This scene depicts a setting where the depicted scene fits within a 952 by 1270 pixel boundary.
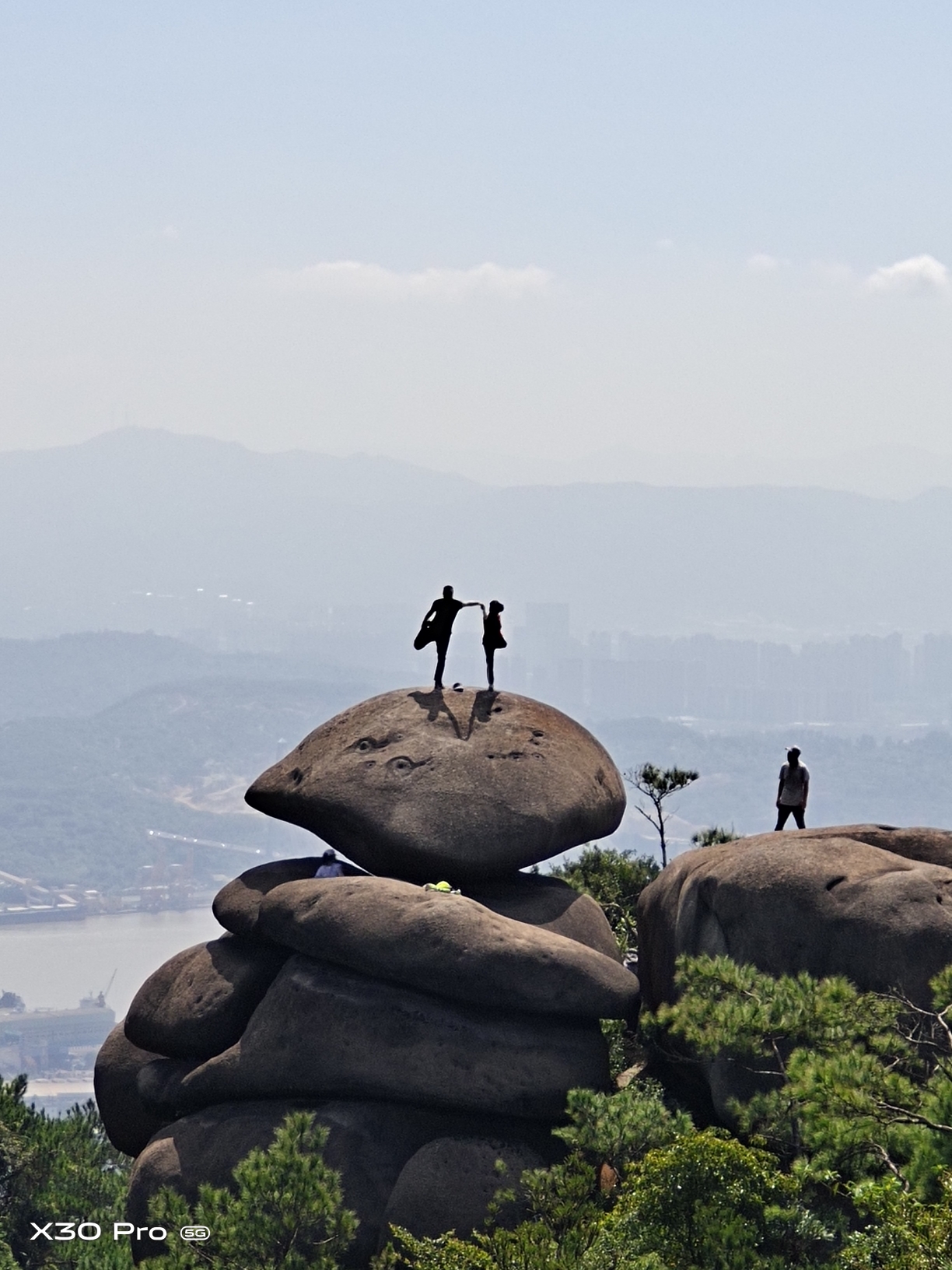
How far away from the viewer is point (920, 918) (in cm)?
2431

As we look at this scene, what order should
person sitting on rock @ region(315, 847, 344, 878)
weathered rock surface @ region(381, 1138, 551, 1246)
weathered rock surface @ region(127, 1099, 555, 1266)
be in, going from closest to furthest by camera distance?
weathered rock surface @ region(381, 1138, 551, 1246)
weathered rock surface @ region(127, 1099, 555, 1266)
person sitting on rock @ region(315, 847, 344, 878)

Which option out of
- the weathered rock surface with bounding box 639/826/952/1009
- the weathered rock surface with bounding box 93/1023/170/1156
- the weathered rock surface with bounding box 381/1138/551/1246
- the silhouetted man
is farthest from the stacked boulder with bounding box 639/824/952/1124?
the weathered rock surface with bounding box 93/1023/170/1156

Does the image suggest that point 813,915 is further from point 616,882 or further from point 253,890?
point 616,882

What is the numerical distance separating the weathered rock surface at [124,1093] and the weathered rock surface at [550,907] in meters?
7.01

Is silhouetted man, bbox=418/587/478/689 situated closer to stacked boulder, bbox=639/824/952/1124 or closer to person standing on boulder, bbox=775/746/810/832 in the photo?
person standing on boulder, bbox=775/746/810/832

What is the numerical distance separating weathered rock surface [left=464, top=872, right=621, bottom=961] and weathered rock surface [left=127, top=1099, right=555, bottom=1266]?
3864mm

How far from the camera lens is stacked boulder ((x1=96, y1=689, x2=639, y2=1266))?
2602cm

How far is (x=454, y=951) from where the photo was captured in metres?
26.0

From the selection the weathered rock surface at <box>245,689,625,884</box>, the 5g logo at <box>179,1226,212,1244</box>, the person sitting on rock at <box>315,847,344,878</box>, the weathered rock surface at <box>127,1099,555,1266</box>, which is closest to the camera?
the 5g logo at <box>179,1226,212,1244</box>

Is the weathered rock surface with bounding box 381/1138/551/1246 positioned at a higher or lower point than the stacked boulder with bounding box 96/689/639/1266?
lower

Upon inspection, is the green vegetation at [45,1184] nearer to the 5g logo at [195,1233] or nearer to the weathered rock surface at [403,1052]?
the weathered rock surface at [403,1052]

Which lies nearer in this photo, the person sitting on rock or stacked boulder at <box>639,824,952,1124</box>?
stacked boulder at <box>639,824,952,1124</box>

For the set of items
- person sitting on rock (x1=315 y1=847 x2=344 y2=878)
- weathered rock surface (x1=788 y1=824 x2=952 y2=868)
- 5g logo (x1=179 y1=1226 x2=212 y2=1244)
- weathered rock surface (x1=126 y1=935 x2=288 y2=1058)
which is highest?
weathered rock surface (x1=788 y1=824 x2=952 y2=868)

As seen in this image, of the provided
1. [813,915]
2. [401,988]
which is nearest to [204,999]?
[401,988]
